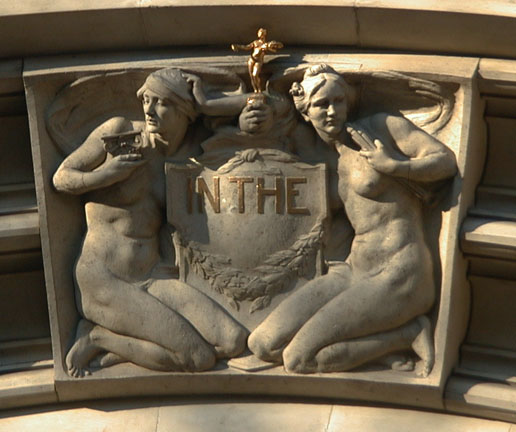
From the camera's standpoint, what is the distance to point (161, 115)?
19.6 feet

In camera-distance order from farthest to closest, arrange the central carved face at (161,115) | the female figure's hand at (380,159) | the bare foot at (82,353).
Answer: the bare foot at (82,353) → the central carved face at (161,115) → the female figure's hand at (380,159)

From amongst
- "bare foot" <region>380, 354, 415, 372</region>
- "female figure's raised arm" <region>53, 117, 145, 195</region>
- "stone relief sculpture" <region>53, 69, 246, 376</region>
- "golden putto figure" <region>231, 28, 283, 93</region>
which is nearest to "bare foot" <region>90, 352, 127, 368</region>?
"stone relief sculpture" <region>53, 69, 246, 376</region>

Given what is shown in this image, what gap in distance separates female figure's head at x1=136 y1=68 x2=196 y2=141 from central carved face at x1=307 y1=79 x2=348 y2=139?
379 millimetres

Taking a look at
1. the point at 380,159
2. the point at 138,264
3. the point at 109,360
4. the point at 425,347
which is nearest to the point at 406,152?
the point at 380,159

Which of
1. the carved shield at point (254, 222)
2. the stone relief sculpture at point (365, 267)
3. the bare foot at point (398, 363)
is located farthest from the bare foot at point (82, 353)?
the bare foot at point (398, 363)

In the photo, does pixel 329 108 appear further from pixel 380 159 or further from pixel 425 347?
pixel 425 347

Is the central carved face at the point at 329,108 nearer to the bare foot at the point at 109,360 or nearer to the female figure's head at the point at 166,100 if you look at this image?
the female figure's head at the point at 166,100

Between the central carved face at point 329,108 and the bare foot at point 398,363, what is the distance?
0.70 metres

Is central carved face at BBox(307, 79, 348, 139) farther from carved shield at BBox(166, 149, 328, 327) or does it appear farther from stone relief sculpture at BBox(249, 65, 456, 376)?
carved shield at BBox(166, 149, 328, 327)

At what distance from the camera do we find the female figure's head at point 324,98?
5.91 m

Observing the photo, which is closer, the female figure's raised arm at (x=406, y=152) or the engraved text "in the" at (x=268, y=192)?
the female figure's raised arm at (x=406, y=152)

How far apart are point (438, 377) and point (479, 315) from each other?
1.04ft

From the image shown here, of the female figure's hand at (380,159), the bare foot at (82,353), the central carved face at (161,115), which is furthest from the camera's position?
the bare foot at (82,353)

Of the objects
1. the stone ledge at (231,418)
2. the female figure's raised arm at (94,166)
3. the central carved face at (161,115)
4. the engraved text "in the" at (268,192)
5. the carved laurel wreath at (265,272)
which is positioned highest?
the central carved face at (161,115)
